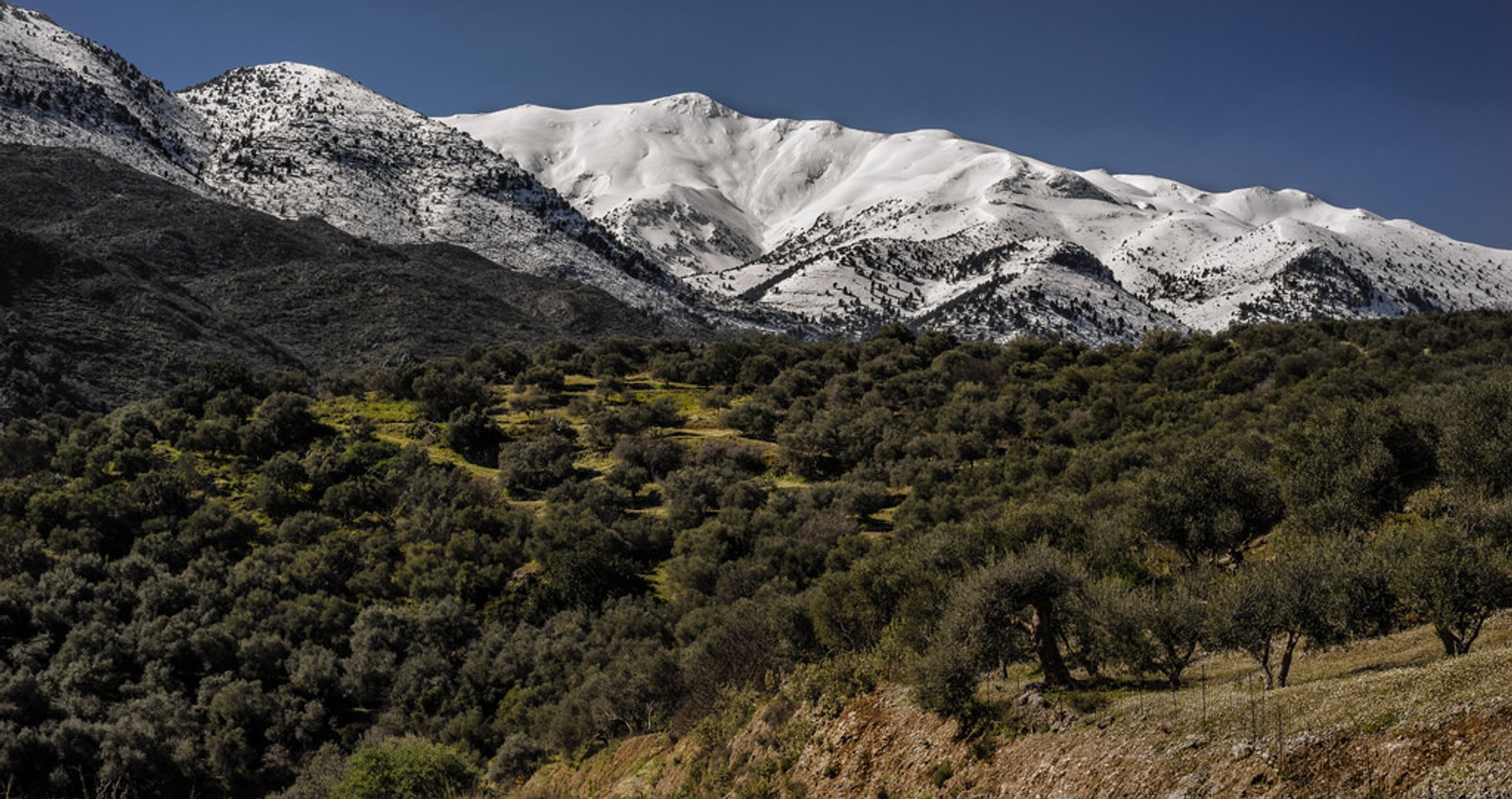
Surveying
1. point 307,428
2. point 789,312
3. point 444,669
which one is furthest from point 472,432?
point 789,312

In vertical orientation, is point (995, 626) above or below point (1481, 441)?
below

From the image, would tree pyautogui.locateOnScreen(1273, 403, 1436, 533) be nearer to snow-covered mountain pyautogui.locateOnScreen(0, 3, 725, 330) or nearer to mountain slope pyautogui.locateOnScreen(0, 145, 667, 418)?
mountain slope pyautogui.locateOnScreen(0, 145, 667, 418)

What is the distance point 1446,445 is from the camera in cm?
2467

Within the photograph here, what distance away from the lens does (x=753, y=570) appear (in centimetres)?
3522

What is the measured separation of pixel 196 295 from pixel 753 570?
325 ft

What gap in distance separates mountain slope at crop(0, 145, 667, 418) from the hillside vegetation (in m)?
34.2

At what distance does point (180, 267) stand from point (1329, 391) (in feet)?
405

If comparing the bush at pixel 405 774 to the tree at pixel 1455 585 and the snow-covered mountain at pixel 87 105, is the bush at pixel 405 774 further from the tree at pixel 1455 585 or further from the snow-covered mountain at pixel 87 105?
the snow-covered mountain at pixel 87 105

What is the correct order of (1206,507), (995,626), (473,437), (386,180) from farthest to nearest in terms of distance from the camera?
(386,180) < (473,437) < (1206,507) < (995,626)

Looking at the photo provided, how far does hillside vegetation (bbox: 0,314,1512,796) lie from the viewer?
50.6 ft

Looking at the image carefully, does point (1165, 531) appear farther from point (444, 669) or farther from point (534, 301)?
point (534, 301)

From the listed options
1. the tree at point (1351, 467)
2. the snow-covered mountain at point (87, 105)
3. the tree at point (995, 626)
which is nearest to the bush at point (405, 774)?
the tree at point (995, 626)

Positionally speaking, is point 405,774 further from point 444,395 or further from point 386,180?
point 386,180

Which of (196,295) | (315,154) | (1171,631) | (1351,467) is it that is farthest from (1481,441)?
(315,154)
